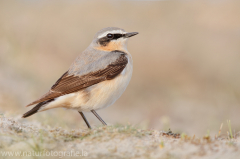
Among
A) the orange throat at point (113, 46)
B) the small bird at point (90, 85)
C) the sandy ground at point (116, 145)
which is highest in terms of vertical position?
the orange throat at point (113, 46)

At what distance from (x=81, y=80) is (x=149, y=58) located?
10131mm

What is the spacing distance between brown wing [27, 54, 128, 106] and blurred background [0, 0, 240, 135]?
6.64 ft

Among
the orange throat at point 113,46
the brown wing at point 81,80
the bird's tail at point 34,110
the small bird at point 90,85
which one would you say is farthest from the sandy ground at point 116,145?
the orange throat at point 113,46

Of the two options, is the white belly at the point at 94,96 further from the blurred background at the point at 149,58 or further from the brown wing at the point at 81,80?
the blurred background at the point at 149,58

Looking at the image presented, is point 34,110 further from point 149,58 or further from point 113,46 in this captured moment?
point 149,58

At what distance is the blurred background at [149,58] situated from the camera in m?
11.3

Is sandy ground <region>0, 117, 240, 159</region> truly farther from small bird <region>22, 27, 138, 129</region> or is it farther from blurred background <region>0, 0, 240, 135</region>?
blurred background <region>0, 0, 240, 135</region>

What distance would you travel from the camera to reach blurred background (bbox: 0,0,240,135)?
11.3 meters

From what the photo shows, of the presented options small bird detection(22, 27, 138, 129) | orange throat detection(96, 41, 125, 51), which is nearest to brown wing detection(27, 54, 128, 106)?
small bird detection(22, 27, 138, 129)

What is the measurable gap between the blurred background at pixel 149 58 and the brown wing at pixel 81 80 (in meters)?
2.02

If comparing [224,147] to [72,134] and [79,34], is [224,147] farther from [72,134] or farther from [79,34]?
[79,34]

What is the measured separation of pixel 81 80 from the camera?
595cm

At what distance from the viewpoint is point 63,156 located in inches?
155

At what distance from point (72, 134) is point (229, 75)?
10441 millimetres
